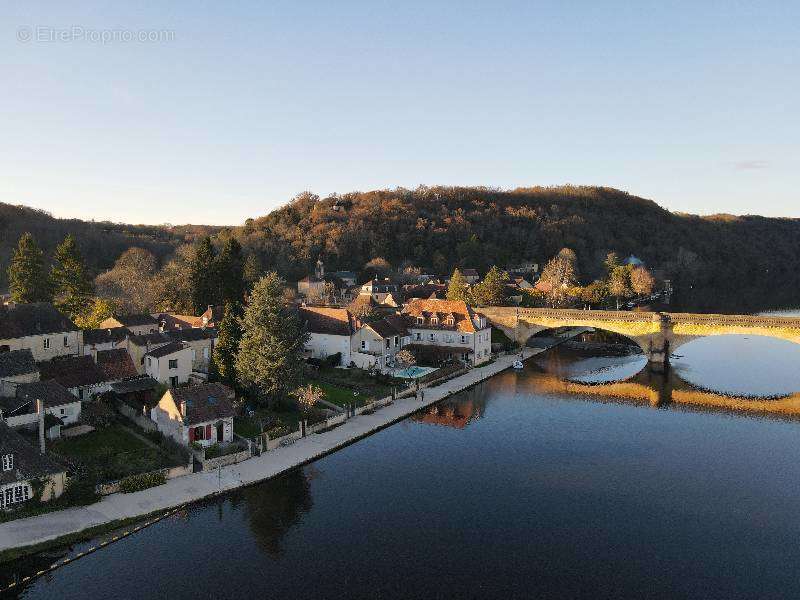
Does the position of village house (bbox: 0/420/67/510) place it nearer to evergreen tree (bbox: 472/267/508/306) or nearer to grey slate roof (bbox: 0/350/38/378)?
grey slate roof (bbox: 0/350/38/378)

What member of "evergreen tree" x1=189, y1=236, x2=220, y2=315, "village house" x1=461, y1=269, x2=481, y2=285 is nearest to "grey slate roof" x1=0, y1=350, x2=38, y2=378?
"evergreen tree" x1=189, y1=236, x2=220, y2=315

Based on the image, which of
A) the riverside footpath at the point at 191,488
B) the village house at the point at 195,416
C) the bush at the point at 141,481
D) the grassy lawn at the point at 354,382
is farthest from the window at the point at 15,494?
the grassy lawn at the point at 354,382

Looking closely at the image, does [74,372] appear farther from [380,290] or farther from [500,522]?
[380,290]

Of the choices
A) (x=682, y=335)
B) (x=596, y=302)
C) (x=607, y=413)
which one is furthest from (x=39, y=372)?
(x=596, y=302)

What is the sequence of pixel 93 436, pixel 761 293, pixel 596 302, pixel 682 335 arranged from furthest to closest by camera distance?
pixel 761 293, pixel 596 302, pixel 682 335, pixel 93 436

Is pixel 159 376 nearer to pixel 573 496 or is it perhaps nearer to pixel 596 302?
pixel 573 496

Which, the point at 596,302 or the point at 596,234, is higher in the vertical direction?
the point at 596,234

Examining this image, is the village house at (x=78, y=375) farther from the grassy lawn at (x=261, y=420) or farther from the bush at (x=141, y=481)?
the bush at (x=141, y=481)
